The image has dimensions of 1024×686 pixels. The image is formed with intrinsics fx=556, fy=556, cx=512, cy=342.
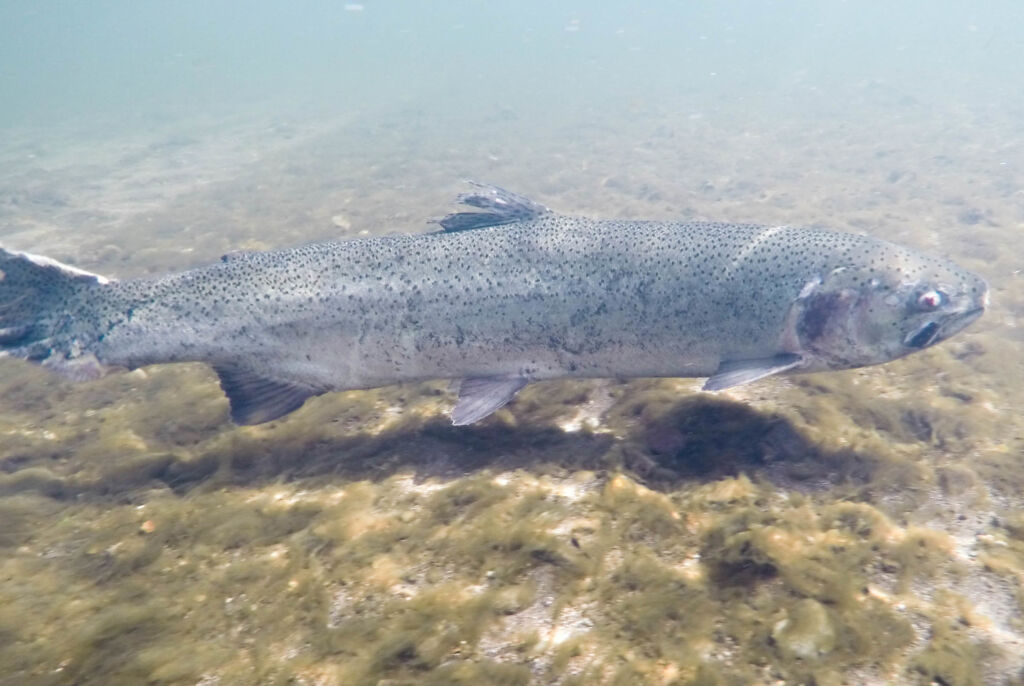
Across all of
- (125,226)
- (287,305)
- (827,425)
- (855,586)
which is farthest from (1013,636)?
(125,226)

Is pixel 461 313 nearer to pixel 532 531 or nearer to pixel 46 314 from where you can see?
pixel 532 531

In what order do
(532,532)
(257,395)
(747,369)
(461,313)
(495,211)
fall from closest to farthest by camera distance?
(532,532) → (747,369) → (461,313) → (257,395) → (495,211)

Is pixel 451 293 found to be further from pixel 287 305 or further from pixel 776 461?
pixel 776 461

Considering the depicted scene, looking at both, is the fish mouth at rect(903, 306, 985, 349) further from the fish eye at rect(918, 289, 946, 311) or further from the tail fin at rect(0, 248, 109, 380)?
the tail fin at rect(0, 248, 109, 380)

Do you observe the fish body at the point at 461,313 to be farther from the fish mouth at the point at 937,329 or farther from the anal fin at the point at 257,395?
the fish mouth at the point at 937,329

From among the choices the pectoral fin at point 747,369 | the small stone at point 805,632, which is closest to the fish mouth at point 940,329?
the pectoral fin at point 747,369

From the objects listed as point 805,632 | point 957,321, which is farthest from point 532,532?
point 957,321
